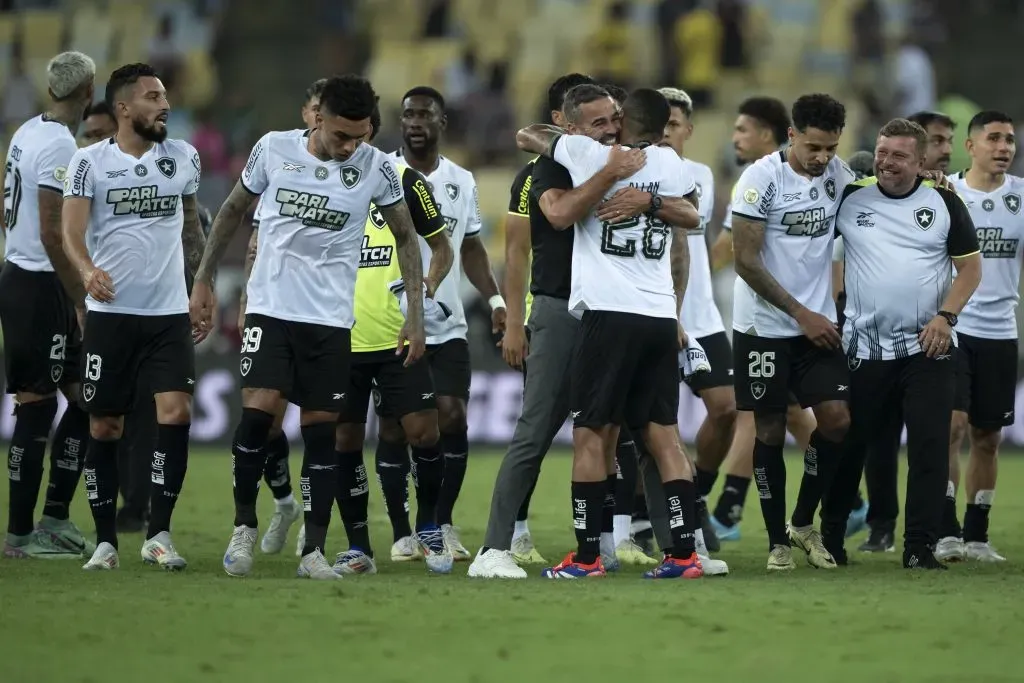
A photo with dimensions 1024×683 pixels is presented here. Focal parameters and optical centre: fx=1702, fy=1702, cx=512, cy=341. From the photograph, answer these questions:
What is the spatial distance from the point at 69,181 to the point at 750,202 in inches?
145

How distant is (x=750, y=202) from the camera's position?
368 inches

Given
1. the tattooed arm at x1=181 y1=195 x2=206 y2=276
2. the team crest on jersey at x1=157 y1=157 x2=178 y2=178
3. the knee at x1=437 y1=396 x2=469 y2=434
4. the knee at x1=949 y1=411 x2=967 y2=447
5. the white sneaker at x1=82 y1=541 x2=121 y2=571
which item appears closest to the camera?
the white sneaker at x1=82 y1=541 x2=121 y2=571

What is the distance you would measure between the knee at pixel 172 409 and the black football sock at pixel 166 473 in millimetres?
33

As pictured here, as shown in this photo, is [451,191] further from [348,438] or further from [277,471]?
[277,471]

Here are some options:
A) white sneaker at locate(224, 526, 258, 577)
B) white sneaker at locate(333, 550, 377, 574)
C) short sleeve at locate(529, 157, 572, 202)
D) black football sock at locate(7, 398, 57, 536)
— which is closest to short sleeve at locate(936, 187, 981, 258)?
short sleeve at locate(529, 157, 572, 202)

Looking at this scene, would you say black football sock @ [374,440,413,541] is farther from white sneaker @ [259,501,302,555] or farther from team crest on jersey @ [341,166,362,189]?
team crest on jersey @ [341,166,362,189]

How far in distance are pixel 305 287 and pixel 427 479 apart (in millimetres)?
1806

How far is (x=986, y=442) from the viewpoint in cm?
1054

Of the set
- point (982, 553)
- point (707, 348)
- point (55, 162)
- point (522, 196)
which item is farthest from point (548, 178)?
point (982, 553)

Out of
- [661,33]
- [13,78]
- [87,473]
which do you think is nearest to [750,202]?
[87,473]

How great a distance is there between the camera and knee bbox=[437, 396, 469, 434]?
10148 mm

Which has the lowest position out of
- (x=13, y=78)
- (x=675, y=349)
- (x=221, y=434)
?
(x=221, y=434)

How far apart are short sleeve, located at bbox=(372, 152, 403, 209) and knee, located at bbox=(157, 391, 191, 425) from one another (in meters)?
1.50

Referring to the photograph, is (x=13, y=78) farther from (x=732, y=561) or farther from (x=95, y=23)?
(x=732, y=561)
